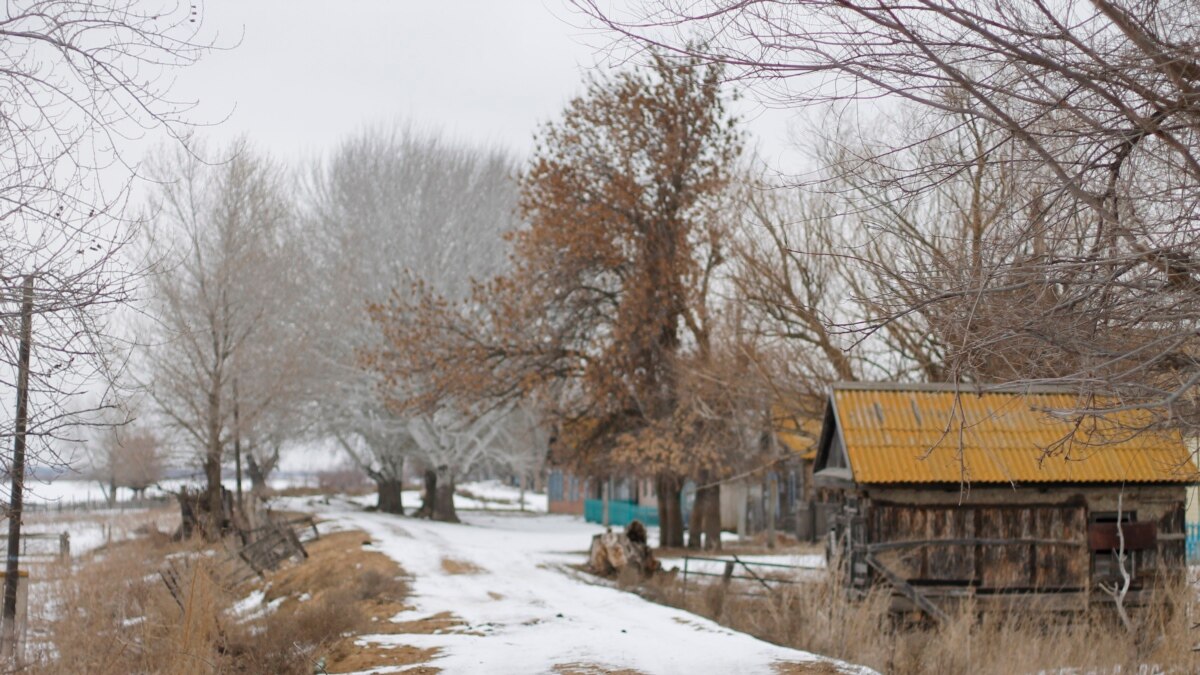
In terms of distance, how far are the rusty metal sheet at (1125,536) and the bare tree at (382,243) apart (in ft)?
75.6

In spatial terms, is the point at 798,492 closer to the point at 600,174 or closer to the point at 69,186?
the point at 600,174

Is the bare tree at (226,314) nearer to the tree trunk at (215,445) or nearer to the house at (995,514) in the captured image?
the tree trunk at (215,445)

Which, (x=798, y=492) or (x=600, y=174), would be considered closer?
(x=600, y=174)

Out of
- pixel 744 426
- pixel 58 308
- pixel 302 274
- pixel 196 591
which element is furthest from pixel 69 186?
pixel 302 274

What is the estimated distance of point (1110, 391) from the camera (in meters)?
6.73

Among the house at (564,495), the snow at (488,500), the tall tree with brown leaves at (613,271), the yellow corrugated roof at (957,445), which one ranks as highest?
the tall tree with brown leaves at (613,271)

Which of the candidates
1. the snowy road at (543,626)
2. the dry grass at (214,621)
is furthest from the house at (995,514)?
the dry grass at (214,621)

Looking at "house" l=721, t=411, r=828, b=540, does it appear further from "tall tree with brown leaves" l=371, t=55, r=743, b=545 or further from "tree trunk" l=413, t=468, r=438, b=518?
"tree trunk" l=413, t=468, r=438, b=518

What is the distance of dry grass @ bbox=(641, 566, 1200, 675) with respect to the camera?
11703 millimetres

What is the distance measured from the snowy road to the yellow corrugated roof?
11.1ft

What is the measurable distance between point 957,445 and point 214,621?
962 centimetres

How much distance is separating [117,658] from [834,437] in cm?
1032

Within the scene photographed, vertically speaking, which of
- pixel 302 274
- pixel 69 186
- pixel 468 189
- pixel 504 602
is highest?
pixel 468 189

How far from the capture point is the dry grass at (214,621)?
11312 millimetres
